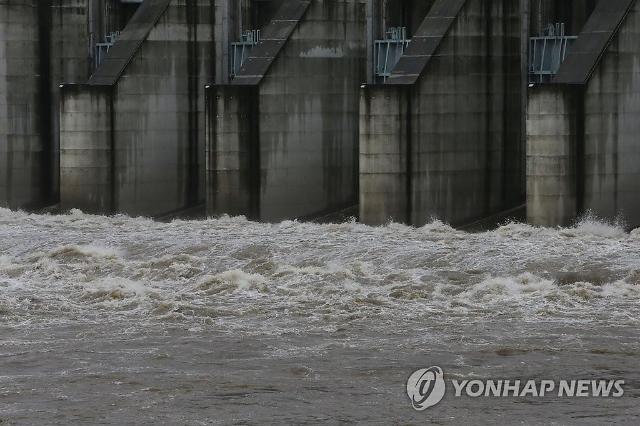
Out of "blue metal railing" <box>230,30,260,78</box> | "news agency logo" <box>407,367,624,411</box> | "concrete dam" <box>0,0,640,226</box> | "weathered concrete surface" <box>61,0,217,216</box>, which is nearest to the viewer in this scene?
"news agency logo" <box>407,367,624,411</box>

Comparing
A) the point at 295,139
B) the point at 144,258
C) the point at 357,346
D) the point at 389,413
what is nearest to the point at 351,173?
the point at 295,139

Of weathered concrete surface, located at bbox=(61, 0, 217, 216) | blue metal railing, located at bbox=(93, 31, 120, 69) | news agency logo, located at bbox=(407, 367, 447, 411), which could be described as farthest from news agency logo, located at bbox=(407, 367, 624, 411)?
blue metal railing, located at bbox=(93, 31, 120, 69)

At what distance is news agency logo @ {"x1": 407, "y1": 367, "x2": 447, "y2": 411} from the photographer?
61.3 feet

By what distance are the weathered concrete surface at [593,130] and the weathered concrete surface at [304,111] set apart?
6615 millimetres

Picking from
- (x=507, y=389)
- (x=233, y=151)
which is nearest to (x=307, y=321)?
(x=507, y=389)

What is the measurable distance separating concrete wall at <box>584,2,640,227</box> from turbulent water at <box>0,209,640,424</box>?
62 centimetres

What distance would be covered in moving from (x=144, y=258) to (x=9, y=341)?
7984mm

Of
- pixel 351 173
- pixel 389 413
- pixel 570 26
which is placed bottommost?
pixel 389 413

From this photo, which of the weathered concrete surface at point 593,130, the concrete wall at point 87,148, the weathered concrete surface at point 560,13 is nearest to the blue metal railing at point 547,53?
the weathered concrete surface at point 560,13

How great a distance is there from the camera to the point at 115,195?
37.9 meters

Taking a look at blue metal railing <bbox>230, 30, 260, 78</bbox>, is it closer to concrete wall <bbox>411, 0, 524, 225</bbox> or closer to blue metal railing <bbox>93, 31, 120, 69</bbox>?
blue metal railing <bbox>93, 31, 120, 69</bbox>

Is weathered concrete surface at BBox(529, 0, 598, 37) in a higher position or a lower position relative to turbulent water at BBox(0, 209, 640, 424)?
higher

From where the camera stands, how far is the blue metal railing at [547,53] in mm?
33094

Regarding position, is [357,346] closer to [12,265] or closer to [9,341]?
[9,341]
